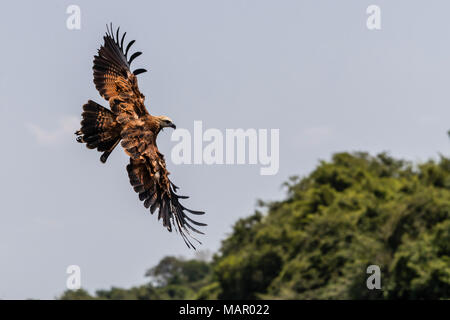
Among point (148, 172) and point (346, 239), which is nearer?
point (148, 172)

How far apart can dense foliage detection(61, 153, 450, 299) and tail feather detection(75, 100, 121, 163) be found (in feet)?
122

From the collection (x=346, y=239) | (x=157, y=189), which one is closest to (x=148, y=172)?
(x=157, y=189)

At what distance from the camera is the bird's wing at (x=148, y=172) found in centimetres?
1499

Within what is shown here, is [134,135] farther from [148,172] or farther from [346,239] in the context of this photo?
[346,239]

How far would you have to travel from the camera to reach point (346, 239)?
75375mm

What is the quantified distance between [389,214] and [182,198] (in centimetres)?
5285

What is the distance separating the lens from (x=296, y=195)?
98.5 metres

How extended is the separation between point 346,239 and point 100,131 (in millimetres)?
61332

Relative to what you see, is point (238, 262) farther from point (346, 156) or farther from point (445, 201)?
point (445, 201)

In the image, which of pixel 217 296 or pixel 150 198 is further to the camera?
pixel 217 296

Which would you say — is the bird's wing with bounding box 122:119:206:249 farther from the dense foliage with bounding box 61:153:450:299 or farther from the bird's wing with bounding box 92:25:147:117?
the dense foliage with bounding box 61:153:450:299

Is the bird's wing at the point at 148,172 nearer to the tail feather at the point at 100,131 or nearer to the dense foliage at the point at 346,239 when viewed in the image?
the tail feather at the point at 100,131
